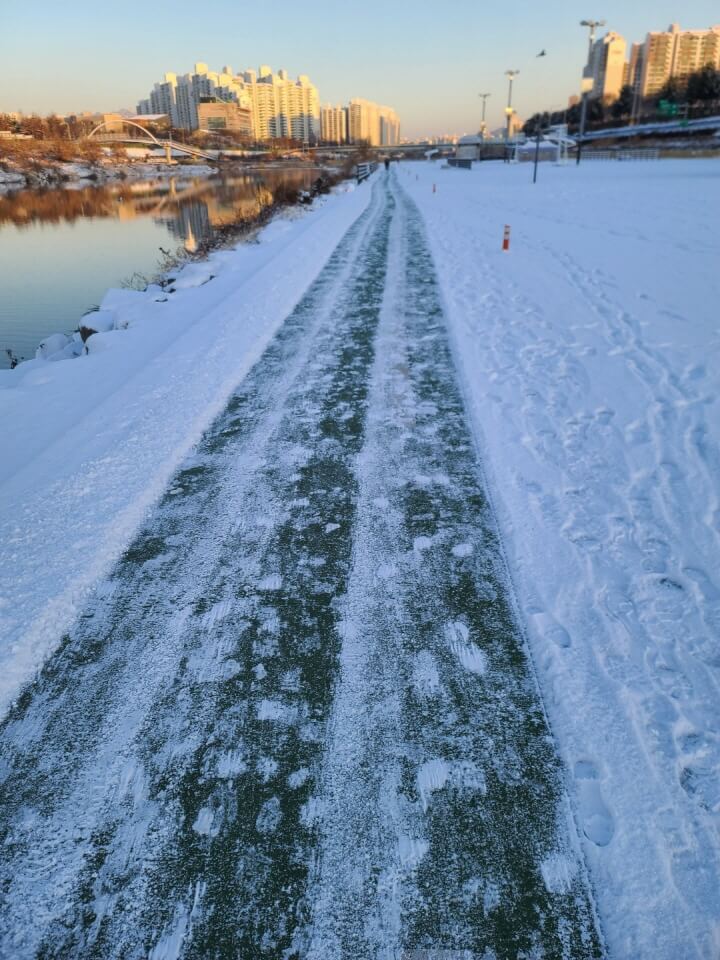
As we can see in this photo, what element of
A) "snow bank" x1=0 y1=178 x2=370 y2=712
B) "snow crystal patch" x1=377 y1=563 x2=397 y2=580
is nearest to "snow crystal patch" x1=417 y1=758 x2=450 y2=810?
"snow crystal patch" x1=377 y1=563 x2=397 y2=580

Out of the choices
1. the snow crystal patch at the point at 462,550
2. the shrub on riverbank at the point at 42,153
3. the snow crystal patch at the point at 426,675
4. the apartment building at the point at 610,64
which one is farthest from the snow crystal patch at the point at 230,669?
the apartment building at the point at 610,64

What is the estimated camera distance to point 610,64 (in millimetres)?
170000

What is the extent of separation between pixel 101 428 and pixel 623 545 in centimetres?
496

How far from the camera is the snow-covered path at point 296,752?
2051 mm

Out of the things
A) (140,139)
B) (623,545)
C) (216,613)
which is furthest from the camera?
(140,139)

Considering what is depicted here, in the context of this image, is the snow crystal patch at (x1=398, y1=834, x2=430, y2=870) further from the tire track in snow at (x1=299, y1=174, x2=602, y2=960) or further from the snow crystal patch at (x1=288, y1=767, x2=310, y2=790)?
the snow crystal patch at (x1=288, y1=767, x2=310, y2=790)

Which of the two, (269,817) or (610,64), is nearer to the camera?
(269,817)

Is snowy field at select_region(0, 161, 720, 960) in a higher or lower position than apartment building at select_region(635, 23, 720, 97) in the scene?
lower

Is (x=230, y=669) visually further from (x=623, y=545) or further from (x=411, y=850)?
(x=623, y=545)

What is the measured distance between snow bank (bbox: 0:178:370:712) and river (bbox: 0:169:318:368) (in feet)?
13.4

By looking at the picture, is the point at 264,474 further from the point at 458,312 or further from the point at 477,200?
the point at 477,200

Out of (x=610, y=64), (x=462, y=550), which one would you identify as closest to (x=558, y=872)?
(x=462, y=550)

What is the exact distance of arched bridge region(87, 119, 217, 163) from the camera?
11907 cm

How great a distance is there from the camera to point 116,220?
32750mm
